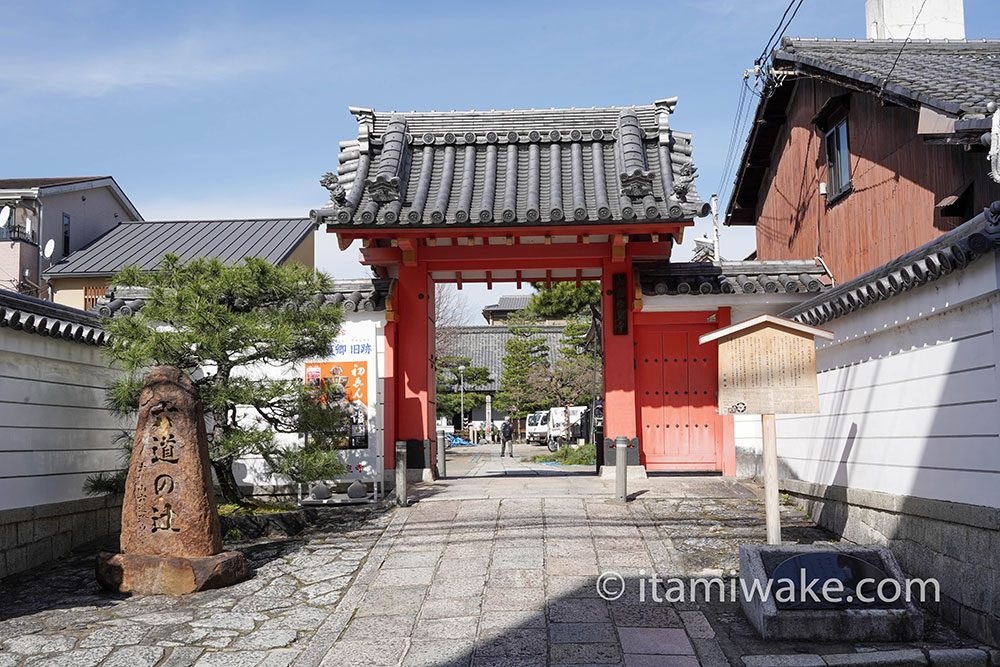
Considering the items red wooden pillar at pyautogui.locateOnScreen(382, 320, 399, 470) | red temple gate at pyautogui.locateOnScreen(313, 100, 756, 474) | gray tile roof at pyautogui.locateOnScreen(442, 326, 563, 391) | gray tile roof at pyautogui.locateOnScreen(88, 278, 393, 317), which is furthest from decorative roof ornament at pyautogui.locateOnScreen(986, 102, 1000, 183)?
gray tile roof at pyautogui.locateOnScreen(442, 326, 563, 391)

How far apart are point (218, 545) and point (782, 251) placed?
12718 mm

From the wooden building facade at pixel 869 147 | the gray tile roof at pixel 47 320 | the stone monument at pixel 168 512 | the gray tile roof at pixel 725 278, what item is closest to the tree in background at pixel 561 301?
the wooden building facade at pixel 869 147

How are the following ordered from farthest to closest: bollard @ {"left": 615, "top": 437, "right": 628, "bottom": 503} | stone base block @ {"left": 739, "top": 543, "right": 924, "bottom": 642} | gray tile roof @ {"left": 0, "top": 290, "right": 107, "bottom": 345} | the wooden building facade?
bollard @ {"left": 615, "top": 437, "right": 628, "bottom": 503}
the wooden building facade
gray tile roof @ {"left": 0, "top": 290, "right": 107, "bottom": 345}
stone base block @ {"left": 739, "top": 543, "right": 924, "bottom": 642}

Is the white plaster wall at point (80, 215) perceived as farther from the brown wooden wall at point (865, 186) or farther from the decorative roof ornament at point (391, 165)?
the brown wooden wall at point (865, 186)

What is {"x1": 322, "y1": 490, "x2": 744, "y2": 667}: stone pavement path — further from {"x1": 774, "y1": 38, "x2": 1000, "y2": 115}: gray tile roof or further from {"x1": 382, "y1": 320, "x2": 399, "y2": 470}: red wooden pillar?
{"x1": 774, "y1": 38, "x2": 1000, "y2": 115}: gray tile roof

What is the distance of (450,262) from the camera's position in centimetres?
1296

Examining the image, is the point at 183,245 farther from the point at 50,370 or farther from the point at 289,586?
the point at 289,586

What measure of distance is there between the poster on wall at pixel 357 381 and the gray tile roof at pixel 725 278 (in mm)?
4372

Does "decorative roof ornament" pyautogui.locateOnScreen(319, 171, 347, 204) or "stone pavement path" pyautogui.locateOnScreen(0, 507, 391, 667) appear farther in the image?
"decorative roof ornament" pyautogui.locateOnScreen(319, 171, 347, 204)

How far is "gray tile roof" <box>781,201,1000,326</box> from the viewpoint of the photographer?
238 inches

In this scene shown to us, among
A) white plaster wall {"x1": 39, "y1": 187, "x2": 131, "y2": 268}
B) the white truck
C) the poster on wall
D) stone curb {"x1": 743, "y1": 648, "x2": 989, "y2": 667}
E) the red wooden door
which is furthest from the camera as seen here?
the white truck

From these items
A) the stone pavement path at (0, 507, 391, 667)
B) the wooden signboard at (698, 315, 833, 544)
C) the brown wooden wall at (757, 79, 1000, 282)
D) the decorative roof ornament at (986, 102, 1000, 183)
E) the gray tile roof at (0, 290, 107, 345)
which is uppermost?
the brown wooden wall at (757, 79, 1000, 282)

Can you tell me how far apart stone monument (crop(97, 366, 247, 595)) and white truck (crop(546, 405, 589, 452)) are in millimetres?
25424

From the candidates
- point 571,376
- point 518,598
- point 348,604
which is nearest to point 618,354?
point 518,598
